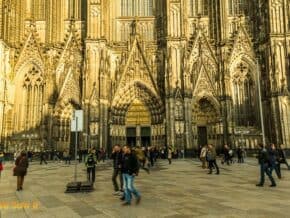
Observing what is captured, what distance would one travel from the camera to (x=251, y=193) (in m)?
9.24

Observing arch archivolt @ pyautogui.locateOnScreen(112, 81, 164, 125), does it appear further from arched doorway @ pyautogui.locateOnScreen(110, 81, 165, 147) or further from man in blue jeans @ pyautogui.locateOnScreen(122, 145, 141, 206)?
man in blue jeans @ pyautogui.locateOnScreen(122, 145, 141, 206)

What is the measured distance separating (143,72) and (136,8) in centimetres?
793

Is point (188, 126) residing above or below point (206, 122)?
below

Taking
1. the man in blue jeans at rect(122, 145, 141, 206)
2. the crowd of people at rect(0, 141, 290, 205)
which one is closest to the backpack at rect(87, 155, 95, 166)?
the crowd of people at rect(0, 141, 290, 205)

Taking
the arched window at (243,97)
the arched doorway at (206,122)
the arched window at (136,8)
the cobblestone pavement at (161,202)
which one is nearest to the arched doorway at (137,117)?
the arched doorway at (206,122)

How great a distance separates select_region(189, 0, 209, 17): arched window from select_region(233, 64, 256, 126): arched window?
7334mm

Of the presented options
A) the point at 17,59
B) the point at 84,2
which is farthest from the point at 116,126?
the point at 84,2

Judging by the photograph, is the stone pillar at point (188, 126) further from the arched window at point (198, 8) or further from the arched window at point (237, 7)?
the arched window at point (237, 7)

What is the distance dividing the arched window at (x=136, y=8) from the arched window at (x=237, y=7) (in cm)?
871

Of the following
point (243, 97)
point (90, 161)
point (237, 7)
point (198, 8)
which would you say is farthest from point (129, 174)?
point (237, 7)

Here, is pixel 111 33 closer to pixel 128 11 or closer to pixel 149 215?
pixel 128 11

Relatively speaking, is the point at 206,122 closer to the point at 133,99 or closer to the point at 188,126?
the point at 188,126

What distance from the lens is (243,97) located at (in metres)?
31.2

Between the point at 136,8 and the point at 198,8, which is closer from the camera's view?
the point at 198,8
